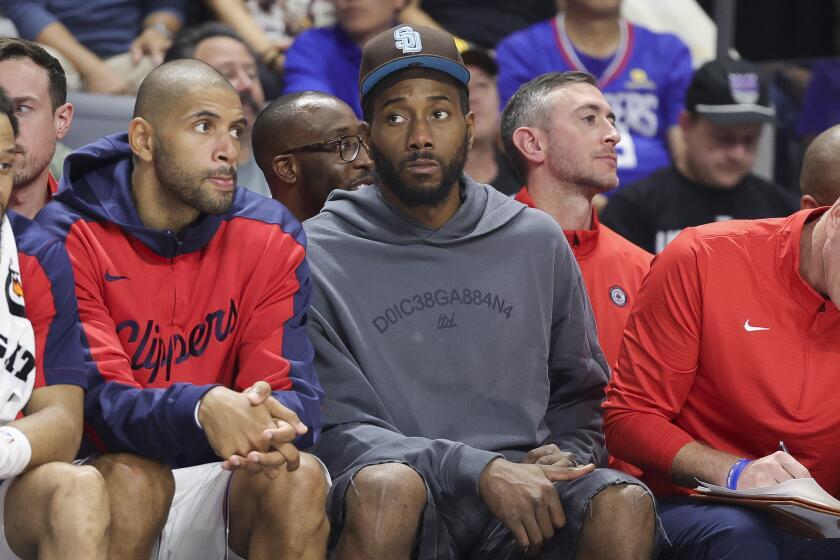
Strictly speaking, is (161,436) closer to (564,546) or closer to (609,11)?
(564,546)

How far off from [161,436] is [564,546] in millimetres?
860

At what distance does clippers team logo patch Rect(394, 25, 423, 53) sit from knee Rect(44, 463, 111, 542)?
1.27m

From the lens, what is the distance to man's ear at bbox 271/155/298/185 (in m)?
3.87

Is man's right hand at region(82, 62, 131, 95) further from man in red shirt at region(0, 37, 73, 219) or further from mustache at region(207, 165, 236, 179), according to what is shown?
mustache at region(207, 165, 236, 179)

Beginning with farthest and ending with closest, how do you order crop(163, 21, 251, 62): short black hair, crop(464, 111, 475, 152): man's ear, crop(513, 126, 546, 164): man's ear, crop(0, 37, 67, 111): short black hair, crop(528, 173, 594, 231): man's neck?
crop(163, 21, 251, 62): short black hair
crop(513, 126, 546, 164): man's ear
crop(528, 173, 594, 231): man's neck
crop(0, 37, 67, 111): short black hair
crop(464, 111, 475, 152): man's ear

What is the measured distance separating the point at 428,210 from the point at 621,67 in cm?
273

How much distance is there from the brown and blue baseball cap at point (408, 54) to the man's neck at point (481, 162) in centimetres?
196

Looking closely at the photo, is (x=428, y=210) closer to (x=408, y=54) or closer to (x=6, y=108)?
(x=408, y=54)

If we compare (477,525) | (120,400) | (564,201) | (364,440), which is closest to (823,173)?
(564,201)

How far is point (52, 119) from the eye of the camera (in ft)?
11.4

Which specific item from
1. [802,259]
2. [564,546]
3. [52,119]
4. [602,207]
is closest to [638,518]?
[564,546]

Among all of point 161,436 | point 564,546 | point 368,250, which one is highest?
point 368,250

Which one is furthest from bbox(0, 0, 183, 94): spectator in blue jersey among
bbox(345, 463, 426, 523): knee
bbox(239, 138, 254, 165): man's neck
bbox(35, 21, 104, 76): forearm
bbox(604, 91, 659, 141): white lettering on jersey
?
bbox(345, 463, 426, 523): knee

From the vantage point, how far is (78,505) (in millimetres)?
2357
